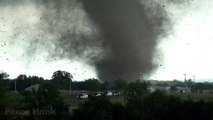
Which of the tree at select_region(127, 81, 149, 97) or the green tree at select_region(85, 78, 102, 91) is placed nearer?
the tree at select_region(127, 81, 149, 97)

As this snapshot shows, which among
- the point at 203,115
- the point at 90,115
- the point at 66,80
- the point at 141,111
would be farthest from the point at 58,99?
the point at 66,80

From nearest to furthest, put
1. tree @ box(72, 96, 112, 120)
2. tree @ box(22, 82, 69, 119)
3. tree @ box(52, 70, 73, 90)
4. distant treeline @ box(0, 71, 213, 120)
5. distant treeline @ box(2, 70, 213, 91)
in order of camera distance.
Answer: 1. tree @ box(72, 96, 112, 120)
2. distant treeline @ box(0, 71, 213, 120)
3. tree @ box(22, 82, 69, 119)
4. distant treeline @ box(2, 70, 213, 91)
5. tree @ box(52, 70, 73, 90)

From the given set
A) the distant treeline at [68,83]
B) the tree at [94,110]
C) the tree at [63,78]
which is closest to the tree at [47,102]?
the tree at [94,110]

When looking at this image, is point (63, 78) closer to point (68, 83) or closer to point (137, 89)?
point (68, 83)

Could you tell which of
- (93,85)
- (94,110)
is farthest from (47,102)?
(93,85)

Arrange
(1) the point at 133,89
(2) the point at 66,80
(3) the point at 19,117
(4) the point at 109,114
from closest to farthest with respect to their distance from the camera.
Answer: (3) the point at 19,117 → (4) the point at 109,114 → (1) the point at 133,89 → (2) the point at 66,80

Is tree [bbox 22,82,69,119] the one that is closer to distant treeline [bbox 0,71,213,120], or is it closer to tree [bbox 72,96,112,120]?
distant treeline [bbox 0,71,213,120]

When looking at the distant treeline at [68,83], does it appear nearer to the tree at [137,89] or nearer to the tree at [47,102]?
the tree at [137,89]

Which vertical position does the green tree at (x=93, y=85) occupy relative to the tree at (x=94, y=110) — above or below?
above

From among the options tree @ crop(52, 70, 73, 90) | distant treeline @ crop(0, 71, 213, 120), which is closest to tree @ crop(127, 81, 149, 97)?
distant treeline @ crop(0, 71, 213, 120)

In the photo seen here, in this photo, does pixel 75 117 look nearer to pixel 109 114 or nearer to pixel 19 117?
pixel 109 114

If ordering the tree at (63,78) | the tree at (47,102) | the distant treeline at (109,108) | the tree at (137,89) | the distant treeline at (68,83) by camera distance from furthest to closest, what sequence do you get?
the tree at (63,78) < the distant treeline at (68,83) < the tree at (137,89) < the tree at (47,102) < the distant treeline at (109,108)
